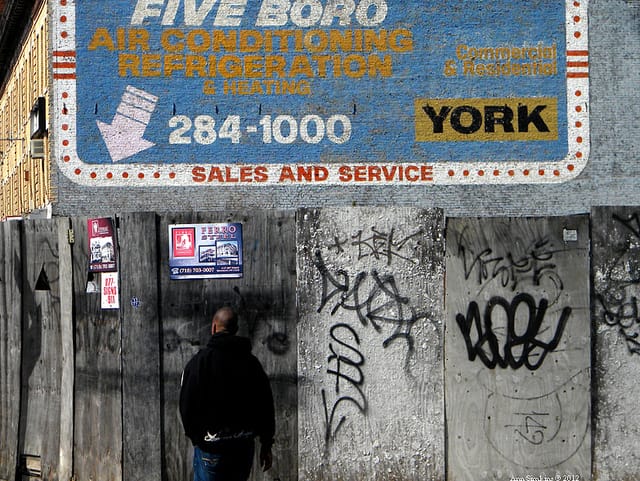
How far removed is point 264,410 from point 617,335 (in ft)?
11.3

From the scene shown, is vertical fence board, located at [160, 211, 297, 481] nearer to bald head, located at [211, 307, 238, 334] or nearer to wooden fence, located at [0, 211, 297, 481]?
wooden fence, located at [0, 211, 297, 481]

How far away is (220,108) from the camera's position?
18.9m

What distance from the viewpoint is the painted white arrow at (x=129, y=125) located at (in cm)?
1873

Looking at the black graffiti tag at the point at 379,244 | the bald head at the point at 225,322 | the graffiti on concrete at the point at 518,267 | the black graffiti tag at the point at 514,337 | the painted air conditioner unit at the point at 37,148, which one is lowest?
the black graffiti tag at the point at 514,337

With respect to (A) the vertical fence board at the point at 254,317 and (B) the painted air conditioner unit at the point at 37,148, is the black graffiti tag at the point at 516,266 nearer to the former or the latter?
(A) the vertical fence board at the point at 254,317

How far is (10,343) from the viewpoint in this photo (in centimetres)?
938

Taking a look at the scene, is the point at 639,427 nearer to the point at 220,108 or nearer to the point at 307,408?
the point at 307,408

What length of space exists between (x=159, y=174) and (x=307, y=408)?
11121 millimetres

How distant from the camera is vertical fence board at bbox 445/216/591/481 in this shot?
8.39m

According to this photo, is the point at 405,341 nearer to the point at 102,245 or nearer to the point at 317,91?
the point at 102,245

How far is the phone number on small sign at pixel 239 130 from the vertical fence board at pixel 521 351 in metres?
10.8

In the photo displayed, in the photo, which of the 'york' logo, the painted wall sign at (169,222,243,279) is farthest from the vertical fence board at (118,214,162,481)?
the 'york' logo

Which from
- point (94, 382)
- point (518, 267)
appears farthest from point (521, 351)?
point (94, 382)

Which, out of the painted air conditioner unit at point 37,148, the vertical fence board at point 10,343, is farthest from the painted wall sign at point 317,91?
the vertical fence board at point 10,343
